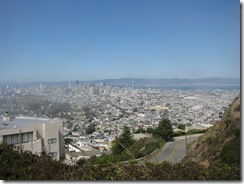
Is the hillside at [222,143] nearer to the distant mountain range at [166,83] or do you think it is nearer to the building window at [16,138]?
the distant mountain range at [166,83]

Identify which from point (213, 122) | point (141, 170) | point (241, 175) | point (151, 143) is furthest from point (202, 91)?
point (141, 170)

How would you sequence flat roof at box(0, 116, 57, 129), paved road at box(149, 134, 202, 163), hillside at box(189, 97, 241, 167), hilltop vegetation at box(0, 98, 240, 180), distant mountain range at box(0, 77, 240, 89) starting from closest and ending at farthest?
1. hilltop vegetation at box(0, 98, 240, 180)
2. hillside at box(189, 97, 241, 167)
3. paved road at box(149, 134, 202, 163)
4. distant mountain range at box(0, 77, 240, 89)
5. flat roof at box(0, 116, 57, 129)

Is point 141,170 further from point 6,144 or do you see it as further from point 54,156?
point 6,144

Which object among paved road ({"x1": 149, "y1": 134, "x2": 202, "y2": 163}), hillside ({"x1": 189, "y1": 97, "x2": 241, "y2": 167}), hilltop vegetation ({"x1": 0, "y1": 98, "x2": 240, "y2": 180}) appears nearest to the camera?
hilltop vegetation ({"x1": 0, "y1": 98, "x2": 240, "y2": 180})

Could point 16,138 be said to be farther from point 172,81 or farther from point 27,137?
point 172,81

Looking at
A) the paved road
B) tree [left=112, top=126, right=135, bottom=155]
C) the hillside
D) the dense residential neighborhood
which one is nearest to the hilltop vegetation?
the hillside

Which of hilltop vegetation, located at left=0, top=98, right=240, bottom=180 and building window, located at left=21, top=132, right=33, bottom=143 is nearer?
hilltop vegetation, located at left=0, top=98, right=240, bottom=180

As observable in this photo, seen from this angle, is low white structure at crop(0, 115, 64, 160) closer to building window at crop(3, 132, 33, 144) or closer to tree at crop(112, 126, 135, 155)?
building window at crop(3, 132, 33, 144)
